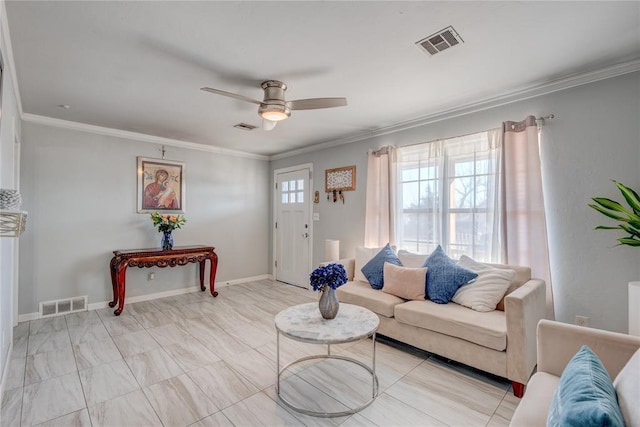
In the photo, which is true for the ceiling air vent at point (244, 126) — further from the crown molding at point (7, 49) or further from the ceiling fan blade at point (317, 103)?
the crown molding at point (7, 49)

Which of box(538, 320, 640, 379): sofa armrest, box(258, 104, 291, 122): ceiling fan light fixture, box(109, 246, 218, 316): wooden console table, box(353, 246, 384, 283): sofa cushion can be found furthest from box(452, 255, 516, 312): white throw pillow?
box(109, 246, 218, 316): wooden console table

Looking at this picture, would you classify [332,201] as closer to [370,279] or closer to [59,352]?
Result: [370,279]

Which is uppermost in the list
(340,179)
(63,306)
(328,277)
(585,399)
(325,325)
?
(340,179)

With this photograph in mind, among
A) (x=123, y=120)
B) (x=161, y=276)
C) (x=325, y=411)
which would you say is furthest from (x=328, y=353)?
(x=123, y=120)

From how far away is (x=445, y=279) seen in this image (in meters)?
2.75

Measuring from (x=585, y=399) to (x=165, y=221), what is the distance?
14.7 ft

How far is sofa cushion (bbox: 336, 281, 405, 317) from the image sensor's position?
2824mm

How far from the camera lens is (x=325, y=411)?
1.89 metres

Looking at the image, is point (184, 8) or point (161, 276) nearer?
point (184, 8)

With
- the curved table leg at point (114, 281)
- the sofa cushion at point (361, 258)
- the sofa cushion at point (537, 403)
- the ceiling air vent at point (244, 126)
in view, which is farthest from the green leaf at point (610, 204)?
the curved table leg at point (114, 281)

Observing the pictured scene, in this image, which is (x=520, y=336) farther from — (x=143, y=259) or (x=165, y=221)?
(x=165, y=221)

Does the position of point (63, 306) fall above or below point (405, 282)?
below

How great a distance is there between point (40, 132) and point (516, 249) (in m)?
5.39

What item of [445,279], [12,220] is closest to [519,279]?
[445,279]
